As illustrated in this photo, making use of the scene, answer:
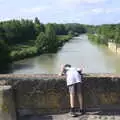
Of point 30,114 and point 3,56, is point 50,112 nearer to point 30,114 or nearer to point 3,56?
point 30,114

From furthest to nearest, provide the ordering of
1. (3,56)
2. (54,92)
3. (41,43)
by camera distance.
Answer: (41,43), (3,56), (54,92)

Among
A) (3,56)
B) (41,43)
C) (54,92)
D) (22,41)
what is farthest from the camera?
(22,41)

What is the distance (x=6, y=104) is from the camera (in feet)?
24.5

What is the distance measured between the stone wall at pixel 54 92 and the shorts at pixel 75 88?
12.6 inches

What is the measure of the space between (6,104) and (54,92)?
1319 millimetres

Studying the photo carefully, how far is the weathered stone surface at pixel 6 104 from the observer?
7.42 meters

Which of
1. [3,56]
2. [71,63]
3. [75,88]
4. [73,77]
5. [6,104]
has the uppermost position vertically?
[73,77]

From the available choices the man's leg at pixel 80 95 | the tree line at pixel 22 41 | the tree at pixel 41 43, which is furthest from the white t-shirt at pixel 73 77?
the tree at pixel 41 43

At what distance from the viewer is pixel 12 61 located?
220 feet

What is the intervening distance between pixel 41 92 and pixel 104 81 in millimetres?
1420

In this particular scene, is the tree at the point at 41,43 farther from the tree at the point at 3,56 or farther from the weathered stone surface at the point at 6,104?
the weathered stone surface at the point at 6,104

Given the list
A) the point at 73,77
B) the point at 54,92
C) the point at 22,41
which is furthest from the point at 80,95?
the point at 22,41

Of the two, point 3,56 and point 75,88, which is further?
point 3,56

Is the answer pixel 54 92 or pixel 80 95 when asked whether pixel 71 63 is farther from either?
pixel 80 95
